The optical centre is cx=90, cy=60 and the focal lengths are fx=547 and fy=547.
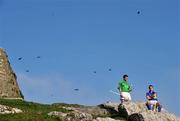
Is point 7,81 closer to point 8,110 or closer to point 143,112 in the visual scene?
point 8,110

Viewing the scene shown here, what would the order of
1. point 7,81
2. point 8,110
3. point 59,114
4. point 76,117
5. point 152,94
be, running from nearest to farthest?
point 76,117, point 59,114, point 8,110, point 152,94, point 7,81

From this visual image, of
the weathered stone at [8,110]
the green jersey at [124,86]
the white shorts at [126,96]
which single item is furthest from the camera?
the white shorts at [126,96]

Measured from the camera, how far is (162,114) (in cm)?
4334

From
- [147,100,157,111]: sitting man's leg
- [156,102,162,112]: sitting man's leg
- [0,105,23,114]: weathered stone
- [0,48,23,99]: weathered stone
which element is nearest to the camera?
[0,105,23,114]: weathered stone

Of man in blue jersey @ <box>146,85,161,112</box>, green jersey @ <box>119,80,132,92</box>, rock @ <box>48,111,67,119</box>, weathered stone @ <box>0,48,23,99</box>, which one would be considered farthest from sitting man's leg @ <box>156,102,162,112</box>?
weathered stone @ <box>0,48,23,99</box>

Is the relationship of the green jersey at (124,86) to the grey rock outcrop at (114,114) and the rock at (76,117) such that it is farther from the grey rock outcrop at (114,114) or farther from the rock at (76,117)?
the rock at (76,117)

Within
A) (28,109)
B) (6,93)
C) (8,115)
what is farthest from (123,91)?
(6,93)

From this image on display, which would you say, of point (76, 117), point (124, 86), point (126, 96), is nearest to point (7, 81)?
point (126, 96)

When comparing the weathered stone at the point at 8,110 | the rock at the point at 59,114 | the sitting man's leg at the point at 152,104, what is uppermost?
the sitting man's leg at the point at 152,104

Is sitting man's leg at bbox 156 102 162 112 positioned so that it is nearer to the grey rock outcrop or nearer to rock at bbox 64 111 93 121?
the grey rock outcrop

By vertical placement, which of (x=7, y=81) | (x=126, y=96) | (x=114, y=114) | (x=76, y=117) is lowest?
(x=76, y=117)

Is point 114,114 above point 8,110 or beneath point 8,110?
above

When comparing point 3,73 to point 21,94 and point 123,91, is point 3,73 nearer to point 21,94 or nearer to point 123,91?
point 21,94

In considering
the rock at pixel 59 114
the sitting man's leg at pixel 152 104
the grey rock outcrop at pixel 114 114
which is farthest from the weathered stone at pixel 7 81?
the rock at pixel 59 114
